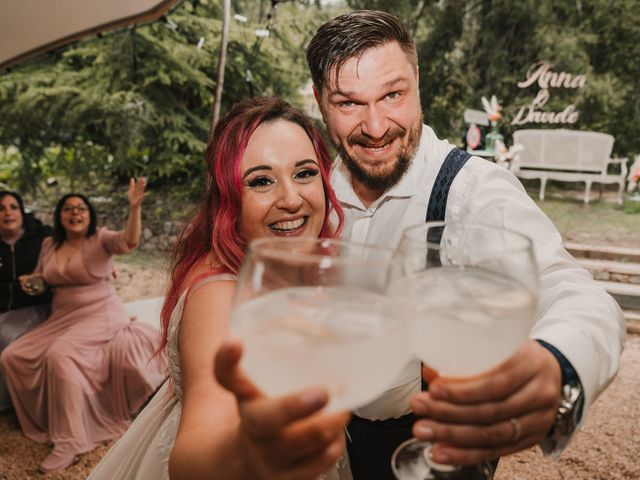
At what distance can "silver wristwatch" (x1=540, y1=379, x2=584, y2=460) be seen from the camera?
88cm

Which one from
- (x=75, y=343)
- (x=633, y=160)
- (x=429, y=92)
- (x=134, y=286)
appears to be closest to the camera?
(x=75, y=343)

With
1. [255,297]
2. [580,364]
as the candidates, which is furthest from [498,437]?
[255,297]

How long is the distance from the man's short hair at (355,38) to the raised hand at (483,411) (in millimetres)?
1528

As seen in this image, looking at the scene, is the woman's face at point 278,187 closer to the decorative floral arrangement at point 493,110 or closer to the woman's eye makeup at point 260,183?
the woman's eye makeup at point 260,183

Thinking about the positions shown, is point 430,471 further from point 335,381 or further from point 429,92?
Result: point 429,92

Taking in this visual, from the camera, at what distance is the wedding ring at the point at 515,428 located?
0.76m

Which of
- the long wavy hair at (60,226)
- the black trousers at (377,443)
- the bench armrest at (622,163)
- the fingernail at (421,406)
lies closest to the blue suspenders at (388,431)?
the black trousers at (377,443)

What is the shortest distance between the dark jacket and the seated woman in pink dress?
19cm

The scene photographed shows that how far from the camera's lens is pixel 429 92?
8633 mm

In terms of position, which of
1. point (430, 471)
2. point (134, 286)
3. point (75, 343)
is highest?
point (430, 471)

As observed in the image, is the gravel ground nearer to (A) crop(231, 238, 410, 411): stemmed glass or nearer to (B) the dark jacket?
(B) the dark jacket

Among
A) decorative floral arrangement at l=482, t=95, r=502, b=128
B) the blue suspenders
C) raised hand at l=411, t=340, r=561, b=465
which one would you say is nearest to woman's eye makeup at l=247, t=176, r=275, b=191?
the blue suspenders

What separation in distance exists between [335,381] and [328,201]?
139 cm

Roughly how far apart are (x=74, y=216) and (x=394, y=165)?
3115mm
